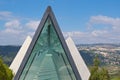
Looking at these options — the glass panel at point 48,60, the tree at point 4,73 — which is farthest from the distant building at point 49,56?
the tree at point 4,73

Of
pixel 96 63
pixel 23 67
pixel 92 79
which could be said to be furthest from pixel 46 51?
pixel 96 63

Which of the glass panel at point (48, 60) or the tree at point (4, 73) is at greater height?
the tree at point (4, 73)

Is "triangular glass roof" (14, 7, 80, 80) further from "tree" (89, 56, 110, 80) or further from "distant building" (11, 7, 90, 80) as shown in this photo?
"tree" (89, 56, 110, 80)

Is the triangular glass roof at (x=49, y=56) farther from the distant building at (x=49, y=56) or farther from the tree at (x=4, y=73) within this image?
the tree at (x=4, y=73)

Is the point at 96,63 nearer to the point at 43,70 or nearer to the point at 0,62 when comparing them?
the point at 0,62

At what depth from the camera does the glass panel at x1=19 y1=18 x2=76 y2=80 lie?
20.9 metres

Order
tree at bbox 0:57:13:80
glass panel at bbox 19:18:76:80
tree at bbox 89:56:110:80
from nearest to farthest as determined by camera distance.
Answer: glass panel at bbox 19:18:76:80 < tree at bbox 0:57:13:80 < tree at bbox 89:56:110:80

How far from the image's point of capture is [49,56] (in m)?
21.2

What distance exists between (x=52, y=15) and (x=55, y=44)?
213 cm

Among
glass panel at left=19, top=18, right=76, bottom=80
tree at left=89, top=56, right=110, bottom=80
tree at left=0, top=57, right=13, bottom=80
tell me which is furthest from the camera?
tree at left=89, top=56, right=110, bottom=80

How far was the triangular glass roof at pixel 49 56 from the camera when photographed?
68.7ft

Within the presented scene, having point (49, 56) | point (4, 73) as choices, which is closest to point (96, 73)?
point (4, 73)

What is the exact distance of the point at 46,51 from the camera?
21.2 m

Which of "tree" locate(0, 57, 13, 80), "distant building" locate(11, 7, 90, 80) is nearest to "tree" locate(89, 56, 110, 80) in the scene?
"tree" locate(0, 57, 13, 80)
